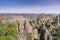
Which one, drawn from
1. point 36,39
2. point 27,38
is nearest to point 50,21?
point 36,39

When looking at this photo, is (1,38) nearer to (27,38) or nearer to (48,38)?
(27,38)

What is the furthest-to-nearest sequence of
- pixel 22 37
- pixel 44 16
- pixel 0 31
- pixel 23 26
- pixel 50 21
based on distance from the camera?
pixel 44 16 < pixel 50 21 < pixel 23 26 < pixel 0 31 < pixel 22 37

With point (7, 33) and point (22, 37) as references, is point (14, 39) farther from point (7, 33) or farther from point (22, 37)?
point (7, 33)

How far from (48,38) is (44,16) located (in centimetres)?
3465

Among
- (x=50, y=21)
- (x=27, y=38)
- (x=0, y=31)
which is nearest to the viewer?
(x=27, y=38)

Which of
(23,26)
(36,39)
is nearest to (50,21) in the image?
(23,26)

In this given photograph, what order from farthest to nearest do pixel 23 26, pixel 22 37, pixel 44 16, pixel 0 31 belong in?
1. pixel 44 16
2. pixel 23 26
3. pixel 0 31
4. pixel 22 37

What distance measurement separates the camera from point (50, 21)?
202 feet

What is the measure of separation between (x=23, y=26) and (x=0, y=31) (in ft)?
40.5

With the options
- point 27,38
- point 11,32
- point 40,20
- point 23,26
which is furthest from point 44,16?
point 27,38

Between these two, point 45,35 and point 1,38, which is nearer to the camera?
point 1,38

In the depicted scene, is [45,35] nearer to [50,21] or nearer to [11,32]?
[11,32]

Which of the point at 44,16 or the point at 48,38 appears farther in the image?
Result: the point at 44,16

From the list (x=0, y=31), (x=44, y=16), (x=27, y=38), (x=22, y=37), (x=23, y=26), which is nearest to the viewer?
(x=22, y=37)
